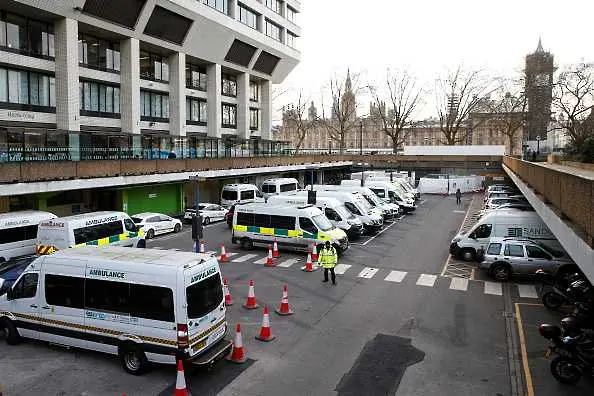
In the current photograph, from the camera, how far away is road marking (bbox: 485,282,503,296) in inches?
683

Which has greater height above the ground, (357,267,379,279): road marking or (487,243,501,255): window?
(487,243,501,255): window

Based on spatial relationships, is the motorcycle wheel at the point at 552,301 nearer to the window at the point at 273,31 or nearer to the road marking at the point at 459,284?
the road marking at the point at 459,284

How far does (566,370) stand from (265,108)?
179 feet

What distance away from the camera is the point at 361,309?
15.3 meters

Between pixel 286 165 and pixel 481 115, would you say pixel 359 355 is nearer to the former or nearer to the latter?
pixel 286 165

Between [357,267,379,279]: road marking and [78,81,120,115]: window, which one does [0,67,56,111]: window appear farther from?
[357,267,379,279]: road marking

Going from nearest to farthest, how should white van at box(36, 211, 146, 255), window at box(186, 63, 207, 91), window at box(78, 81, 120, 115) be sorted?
white van at box(36, 211, 146, 255) < window at box(78, 81, 120, 115) < window at box(186, 63, 207, 91)

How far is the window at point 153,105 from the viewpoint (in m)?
41.8

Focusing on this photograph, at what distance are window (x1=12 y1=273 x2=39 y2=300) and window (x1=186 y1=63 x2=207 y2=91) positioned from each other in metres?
38.0

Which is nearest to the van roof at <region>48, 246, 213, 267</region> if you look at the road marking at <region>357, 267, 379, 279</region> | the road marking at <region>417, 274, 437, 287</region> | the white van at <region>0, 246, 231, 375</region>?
the white van at <region>0, 246, 231, 375</region>

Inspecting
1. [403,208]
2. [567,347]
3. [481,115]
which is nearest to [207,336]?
[567,347]

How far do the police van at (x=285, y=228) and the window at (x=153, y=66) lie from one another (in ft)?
73.6

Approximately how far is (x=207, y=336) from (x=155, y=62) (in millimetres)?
36770

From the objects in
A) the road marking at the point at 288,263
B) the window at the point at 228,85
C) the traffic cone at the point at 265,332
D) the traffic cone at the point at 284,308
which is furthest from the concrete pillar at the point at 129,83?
the traffic cone at the point at 265,332
